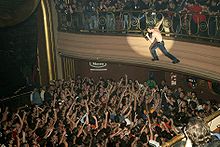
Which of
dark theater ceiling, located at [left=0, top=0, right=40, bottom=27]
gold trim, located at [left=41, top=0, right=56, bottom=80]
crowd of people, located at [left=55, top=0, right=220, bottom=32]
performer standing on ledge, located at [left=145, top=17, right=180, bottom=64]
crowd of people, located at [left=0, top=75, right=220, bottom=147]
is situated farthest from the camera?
gold trim, located at [left=41, top=0, right=56, bottom=80]

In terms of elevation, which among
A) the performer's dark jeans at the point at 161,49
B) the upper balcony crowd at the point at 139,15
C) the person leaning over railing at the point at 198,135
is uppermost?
the upper balcony crowd at the point at 139,15

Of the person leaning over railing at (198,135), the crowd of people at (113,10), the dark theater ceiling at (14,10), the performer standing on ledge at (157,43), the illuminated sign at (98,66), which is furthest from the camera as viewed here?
the illuminated sign at (98,66)

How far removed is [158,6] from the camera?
1194 cm

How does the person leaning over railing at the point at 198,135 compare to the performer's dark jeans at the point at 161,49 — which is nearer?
the person leaning over railing at the point at 198,135

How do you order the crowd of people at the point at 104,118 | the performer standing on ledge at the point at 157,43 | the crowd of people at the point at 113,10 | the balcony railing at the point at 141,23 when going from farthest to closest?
the performer standing on ledge at the point at 157,43 → the crowd of people at the point at 113,10 → the balcony railing at the point at 141,23 → the crowd of people at the point at 104,118

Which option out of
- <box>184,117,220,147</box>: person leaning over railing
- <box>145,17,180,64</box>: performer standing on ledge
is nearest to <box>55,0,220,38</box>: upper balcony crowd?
<box>145,17,180,64</box>: performer standing on ledge

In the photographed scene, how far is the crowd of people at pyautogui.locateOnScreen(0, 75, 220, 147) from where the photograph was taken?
817cm

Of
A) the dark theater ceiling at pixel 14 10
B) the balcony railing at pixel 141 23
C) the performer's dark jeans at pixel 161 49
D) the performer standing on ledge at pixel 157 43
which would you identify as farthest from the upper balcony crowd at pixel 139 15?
the dark theater ceiling at pixel 14 10

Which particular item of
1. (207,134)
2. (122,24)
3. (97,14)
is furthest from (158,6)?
(207,134)

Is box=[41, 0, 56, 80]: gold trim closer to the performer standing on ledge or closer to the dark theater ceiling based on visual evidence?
the dark theater ceiling

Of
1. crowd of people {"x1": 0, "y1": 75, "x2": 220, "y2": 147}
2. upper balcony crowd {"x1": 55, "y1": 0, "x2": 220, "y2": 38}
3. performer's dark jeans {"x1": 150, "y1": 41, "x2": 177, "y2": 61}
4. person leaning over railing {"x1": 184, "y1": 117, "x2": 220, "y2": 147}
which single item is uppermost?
upper balcony crowd {"x1": 55, "y1": 0, "x2": 220, "y2": 38}

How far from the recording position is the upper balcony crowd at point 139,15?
10227 millimetres

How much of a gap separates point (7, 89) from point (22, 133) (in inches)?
221

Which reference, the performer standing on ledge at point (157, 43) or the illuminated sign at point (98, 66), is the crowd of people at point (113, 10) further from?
the illuminated sign at point (98, 66)
